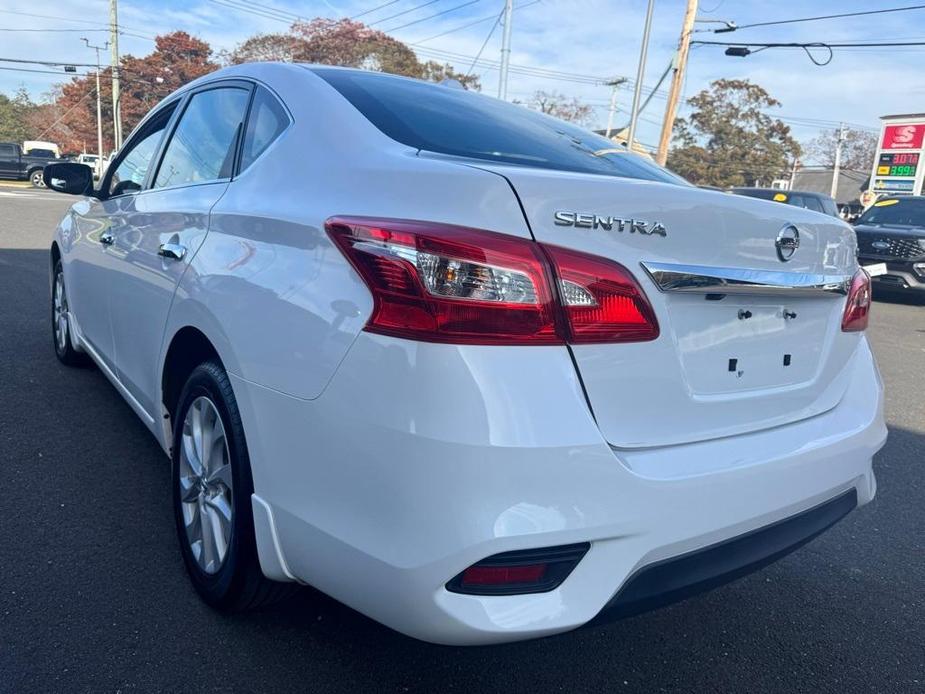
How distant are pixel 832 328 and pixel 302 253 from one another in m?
1.50

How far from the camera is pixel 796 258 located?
1.95 meters

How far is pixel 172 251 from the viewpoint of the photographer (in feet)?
8.16

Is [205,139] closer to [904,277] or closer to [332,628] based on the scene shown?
[332,628]

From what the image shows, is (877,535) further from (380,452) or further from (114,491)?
(114,491)

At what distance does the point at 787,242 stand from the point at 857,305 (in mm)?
544

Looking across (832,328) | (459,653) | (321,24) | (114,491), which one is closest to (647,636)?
(459,653)

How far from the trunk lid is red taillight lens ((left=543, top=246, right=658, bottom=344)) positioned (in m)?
0.02

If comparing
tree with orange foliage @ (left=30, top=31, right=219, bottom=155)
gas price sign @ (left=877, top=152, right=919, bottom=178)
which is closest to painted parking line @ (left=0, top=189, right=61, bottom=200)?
tree with orange foliage @ (left=30, top=31, right=219, bottom=155)

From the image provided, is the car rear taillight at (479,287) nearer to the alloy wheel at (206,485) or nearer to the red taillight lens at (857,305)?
the alloy wheel at (206,485)

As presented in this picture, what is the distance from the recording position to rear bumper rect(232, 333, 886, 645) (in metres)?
1.47

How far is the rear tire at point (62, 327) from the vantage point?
4.58m

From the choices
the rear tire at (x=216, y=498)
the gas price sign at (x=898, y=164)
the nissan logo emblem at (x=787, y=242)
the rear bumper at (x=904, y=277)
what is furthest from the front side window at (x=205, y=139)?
the gas price sign at (x=898, y=164)

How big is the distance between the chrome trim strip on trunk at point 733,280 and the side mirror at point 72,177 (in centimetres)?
356

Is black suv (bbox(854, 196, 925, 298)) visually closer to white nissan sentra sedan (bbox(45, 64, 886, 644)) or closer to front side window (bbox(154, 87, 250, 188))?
white nissan sentra sedan (bbox(45, 64, 886, 644))
